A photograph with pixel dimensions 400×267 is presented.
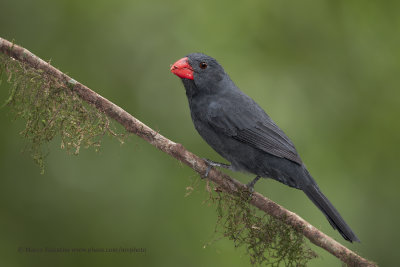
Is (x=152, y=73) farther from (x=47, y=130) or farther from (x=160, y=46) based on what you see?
(x=47, y=130)

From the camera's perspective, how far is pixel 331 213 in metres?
3.98

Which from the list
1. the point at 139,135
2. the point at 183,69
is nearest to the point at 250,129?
the point at 183,69

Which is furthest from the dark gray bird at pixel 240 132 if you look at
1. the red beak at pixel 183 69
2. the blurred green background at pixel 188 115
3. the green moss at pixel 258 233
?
the blurred green background at pixel 188 115

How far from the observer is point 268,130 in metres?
4.45

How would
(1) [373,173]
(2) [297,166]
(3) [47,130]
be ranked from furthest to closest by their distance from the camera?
(1) [373,173] < (2) [297,166] < (3) [47,130]

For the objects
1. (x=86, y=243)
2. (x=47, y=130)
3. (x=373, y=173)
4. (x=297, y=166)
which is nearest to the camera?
(x=47, y=130)

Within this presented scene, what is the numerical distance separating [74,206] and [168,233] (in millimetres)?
1186

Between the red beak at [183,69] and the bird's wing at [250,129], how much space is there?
407 mm

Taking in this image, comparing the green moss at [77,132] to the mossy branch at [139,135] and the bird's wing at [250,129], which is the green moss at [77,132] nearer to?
the mossy branch at [139,135]

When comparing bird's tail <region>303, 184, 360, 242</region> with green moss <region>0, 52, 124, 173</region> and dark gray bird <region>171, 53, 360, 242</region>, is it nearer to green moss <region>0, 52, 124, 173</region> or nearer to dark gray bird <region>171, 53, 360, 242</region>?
dark gray bird <region>171, 53, 360, 242</region>

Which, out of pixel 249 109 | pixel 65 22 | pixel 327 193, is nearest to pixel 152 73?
pixel 65 22

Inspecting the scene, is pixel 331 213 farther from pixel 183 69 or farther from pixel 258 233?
pixel 183 69

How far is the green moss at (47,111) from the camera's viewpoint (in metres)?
3.64

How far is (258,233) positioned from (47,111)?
206 cm
